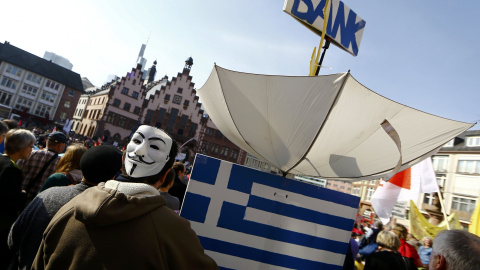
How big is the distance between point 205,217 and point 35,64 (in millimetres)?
72141

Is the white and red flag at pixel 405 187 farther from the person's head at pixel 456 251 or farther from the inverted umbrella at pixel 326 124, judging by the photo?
the person's head at pixel 456 251

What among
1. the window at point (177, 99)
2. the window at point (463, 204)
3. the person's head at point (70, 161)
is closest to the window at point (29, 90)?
the window at point (177, 99)

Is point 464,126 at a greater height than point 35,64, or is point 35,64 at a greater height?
point 35,64

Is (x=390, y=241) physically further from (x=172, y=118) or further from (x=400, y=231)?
(x=172, y=118)

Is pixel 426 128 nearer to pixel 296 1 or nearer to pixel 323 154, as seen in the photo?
pixel 323 154

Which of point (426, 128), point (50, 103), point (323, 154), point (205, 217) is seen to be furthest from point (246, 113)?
point (50, 103)

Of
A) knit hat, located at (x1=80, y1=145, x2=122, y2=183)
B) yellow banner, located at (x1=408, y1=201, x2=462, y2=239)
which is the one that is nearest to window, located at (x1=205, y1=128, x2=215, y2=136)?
yellow banner, located at (x1=408, y1=201, x2=462, y2=239)

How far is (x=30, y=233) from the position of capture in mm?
2133

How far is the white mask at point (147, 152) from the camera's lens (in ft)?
5.91

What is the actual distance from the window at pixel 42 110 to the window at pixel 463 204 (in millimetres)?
72905

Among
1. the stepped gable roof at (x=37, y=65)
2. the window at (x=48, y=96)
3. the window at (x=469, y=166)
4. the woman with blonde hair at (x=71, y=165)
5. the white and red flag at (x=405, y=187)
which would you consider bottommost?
→ the woman with blonde hair at (x=71, y=165)

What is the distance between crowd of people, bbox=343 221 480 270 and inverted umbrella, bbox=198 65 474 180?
2.35 ft

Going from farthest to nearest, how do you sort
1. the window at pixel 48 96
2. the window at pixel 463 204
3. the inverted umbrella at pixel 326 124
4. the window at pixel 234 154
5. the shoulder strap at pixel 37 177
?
the window at pixel 48 96 → the window at pixel 234 154 → the window at pixel 463 204 → the shoulder strap at pixel 37 177 → the inverted umbrella at pixel 326 124

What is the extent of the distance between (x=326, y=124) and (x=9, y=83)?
69.8 meters
